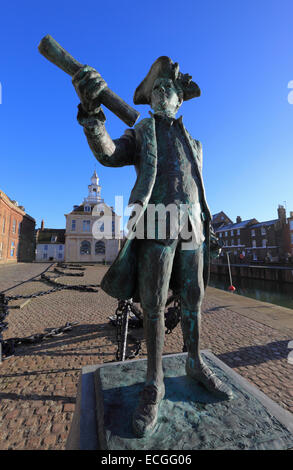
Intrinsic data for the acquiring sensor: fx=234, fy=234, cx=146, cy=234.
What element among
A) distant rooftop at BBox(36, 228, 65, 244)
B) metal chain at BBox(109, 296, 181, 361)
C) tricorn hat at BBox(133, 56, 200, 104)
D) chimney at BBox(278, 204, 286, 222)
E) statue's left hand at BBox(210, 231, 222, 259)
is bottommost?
metal chain at BBox(109, 296, 181, 361)

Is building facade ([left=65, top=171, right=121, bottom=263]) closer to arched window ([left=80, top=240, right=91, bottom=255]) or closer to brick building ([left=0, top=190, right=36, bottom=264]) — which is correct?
arched window ([left=80, top=240, right=91, bottom=255])

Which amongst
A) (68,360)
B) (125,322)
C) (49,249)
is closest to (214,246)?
(125,322)

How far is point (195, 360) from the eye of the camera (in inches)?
78.9

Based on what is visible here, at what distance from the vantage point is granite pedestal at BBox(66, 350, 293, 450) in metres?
1.41

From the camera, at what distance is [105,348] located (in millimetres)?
4793

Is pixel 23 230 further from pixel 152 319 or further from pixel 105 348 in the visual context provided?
pixel 152 319

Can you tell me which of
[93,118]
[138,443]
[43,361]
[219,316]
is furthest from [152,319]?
[219,316]

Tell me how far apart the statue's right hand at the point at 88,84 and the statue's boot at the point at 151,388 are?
1.69 metres

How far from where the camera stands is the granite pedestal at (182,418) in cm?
141

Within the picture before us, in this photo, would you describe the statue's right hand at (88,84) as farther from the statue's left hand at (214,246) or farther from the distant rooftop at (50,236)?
the distant rooftop at (50,236)

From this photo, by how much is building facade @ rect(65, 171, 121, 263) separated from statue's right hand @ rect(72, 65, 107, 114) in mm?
37425

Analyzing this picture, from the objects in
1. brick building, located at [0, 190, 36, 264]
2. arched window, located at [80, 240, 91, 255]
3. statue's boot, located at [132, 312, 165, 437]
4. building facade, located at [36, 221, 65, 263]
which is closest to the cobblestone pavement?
statue's boot, located at [132, 312, 165, 437]
